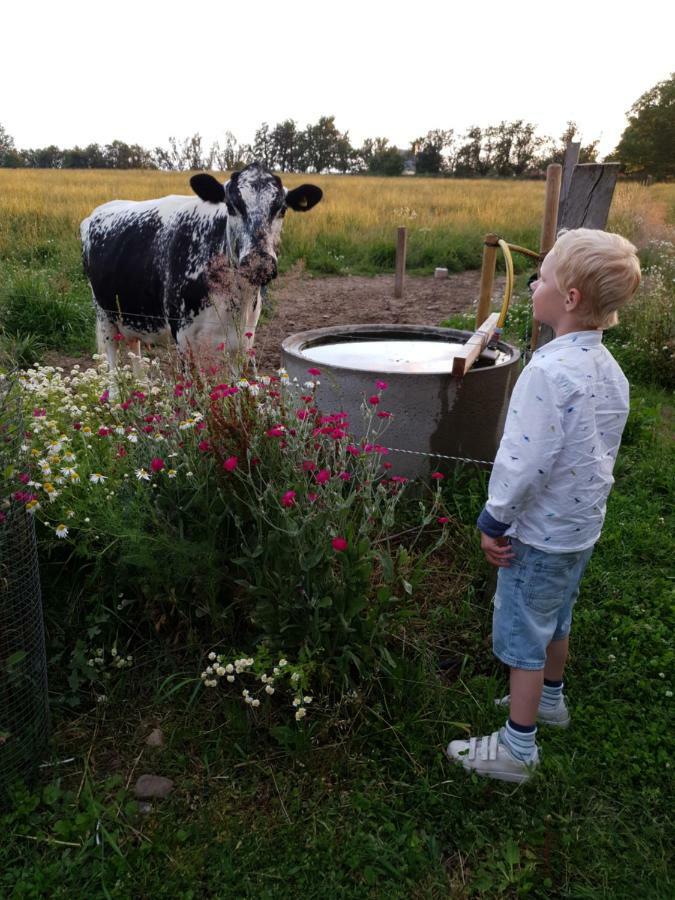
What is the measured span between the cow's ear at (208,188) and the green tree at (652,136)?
47.9 m

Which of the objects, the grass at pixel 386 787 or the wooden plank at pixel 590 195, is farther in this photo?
the wooden plank at pixel 590 195

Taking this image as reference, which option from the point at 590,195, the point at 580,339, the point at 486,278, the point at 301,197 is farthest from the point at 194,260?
the point at 580,339

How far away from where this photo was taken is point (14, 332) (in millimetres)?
7582

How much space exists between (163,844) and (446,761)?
929 mm

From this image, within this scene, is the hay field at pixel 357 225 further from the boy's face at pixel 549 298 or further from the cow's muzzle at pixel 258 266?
the boy's face at pixel 549 298

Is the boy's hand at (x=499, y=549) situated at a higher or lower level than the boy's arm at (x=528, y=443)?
lower

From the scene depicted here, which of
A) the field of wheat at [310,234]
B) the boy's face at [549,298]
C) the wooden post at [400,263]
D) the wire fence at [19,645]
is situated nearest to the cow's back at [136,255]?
the field of wheat at [310,234]

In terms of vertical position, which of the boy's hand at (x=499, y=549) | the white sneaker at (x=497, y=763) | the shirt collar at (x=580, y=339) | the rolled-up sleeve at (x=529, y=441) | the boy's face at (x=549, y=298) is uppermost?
the boy's face at (x=549, y=298)

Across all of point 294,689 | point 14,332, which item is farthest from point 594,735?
point 14,332

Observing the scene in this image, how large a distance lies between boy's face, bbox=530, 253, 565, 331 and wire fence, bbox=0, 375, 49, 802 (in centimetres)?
168

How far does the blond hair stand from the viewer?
1.85 m

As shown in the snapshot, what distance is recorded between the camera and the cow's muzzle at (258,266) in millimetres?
4117

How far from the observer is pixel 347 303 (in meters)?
10.3

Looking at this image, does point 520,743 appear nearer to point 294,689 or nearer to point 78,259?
point 294,689
